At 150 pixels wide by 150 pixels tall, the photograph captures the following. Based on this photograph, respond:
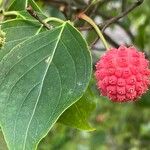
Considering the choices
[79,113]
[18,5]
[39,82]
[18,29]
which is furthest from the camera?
[18,5]

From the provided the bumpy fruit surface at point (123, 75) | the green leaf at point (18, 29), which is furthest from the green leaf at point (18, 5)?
the bumpy fruit surface at point (123, 75)

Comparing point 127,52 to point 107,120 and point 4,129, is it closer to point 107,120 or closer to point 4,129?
point 4,129

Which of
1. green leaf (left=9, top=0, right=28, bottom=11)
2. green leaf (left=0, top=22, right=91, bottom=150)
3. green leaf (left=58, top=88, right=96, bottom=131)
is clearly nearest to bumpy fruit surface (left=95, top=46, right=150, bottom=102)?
green leaf (left=0, top=22, right=91, bottom=150)

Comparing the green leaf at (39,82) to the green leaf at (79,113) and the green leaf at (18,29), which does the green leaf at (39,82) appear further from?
the green leaf at (79,113)

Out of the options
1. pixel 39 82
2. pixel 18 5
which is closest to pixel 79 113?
pixel 39 82

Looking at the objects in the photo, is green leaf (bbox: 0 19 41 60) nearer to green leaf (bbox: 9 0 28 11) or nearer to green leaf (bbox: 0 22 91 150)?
green leaf (bbox: 0 22 91 150)

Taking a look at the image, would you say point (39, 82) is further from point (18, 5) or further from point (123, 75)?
point (18, 5)
